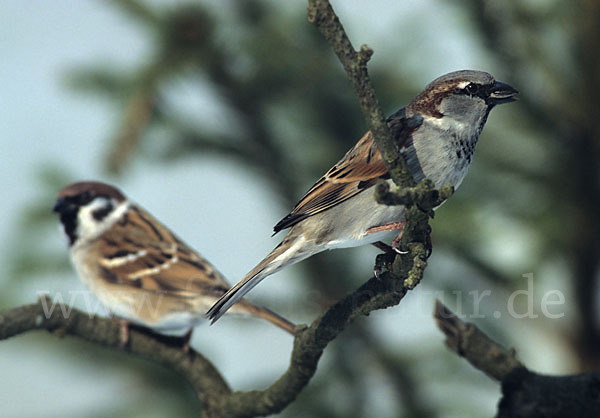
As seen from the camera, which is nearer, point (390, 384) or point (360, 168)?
point (360, 168)

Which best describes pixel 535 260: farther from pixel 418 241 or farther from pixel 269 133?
pixel 418 241

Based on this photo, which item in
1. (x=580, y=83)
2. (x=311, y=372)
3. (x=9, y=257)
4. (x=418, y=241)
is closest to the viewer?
(x=418, y=241)

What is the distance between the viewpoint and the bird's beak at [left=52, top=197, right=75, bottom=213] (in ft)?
14.0

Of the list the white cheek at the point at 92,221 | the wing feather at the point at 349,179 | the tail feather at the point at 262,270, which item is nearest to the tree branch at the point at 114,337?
the tail feather at the point at 262,270

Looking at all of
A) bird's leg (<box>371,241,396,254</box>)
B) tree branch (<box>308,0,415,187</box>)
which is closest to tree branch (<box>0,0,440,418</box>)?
tree branch (<box>308,0,415,187</box>)

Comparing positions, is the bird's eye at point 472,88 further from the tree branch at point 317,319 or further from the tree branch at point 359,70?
the tree branch at point 359,70

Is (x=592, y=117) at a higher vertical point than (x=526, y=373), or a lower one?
higher

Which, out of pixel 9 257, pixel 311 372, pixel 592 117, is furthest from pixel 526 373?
pixel 9 257

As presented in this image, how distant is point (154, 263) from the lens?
470 centimetres

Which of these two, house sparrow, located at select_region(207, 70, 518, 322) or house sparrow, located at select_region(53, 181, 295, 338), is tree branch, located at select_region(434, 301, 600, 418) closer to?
house sparrow, located at select_region(207, 70, 518, 322)

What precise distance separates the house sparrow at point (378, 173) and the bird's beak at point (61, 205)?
1.82 m

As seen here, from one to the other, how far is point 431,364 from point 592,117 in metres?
1.72

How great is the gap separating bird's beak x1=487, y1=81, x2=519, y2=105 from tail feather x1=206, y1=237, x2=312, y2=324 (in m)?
1.06

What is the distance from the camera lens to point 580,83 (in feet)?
13.0
